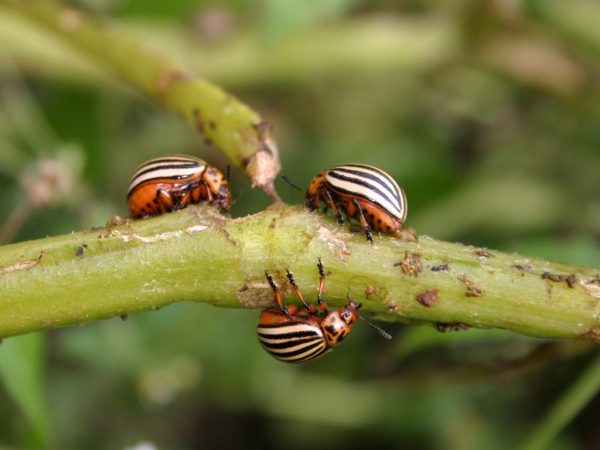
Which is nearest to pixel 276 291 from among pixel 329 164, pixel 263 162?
pixel 263 162

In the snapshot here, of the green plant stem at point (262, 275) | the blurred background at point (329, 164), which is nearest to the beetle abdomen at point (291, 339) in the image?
the green plant stem at point (262, 275)

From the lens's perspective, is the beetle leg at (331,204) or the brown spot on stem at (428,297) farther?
the beetle leg at (331,204)

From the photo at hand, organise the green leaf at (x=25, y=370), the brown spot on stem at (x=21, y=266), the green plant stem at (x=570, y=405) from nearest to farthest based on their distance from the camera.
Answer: the brown spot on stem at (x=21, y=266) → the green leaf at (x=25, y=370) → the green plant stem at (x=570, y=405)

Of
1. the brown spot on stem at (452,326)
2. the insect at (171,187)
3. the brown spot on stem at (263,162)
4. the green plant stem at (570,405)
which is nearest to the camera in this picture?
the brown spot on stem at (452,326)

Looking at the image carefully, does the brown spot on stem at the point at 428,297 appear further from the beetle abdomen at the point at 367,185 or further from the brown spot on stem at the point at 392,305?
the beetle abdomen at the point at 367,185

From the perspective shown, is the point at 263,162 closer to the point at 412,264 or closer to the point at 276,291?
the point at 276,291
